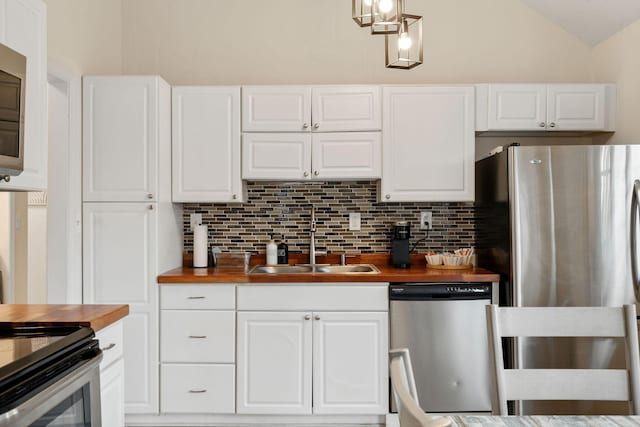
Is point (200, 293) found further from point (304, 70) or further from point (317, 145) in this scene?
point (304, 70)

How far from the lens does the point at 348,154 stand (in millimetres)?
3160

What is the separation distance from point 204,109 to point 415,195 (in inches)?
57.3

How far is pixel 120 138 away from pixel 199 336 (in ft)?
4.17

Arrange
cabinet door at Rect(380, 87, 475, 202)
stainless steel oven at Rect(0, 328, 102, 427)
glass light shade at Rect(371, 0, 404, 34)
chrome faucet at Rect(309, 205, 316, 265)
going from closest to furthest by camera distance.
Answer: stainless steel oven at Rect(0, 328, 102, 427) → glass light shade at Rect(371, 0, 404, 34) → cabinet door at Rect(380, 87, 475, 202) → chrome faucet at Rect(309, 205, 316, 265)

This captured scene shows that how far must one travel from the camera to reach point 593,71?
343 cm

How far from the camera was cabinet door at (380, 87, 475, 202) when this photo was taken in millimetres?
3129

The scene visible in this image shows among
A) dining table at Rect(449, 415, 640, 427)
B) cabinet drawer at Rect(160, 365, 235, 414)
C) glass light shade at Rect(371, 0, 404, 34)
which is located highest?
glass light shade at Rect(371, 0, 404, 34)

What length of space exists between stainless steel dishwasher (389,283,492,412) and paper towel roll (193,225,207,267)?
1.34 m

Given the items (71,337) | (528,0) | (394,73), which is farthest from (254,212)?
(528,0)

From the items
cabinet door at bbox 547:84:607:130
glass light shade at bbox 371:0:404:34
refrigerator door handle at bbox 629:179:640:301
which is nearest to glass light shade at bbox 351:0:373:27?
glass light shade at bbox 371:0:404:34

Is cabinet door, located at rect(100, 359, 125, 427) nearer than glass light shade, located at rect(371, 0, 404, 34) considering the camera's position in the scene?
No

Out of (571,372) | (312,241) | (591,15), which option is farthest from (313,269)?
(591,15)

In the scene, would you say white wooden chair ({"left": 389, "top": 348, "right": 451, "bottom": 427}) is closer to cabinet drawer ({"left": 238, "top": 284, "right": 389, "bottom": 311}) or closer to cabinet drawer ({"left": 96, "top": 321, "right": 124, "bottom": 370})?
cabinet drawer ({"left": 96, "top": 321, "right": 124, "bottom": 370})

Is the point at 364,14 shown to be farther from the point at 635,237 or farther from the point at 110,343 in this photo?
the point at 635,237
